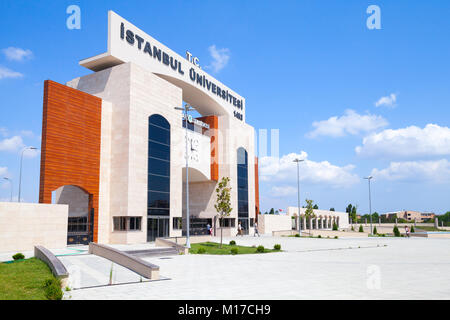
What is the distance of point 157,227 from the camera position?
37844mm

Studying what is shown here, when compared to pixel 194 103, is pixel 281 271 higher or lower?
lower

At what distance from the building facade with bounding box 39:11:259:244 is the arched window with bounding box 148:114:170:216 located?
10cm

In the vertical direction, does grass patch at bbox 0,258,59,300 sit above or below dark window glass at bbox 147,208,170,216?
below

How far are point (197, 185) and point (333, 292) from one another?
43.9m

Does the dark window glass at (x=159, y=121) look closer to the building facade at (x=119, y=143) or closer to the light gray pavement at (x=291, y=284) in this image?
the building facade at (x=119, y=143)

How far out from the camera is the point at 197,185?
179 feet

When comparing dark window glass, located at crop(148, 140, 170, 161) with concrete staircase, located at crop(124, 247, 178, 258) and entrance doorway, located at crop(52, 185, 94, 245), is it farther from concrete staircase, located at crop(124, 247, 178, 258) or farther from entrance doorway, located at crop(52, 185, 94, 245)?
concrete staircase, located at crop(124, 247, 178, 258)

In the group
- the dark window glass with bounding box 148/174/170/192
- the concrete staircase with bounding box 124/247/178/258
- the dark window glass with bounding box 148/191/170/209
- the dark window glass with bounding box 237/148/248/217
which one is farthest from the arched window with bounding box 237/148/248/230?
the concrete staircase with bounding box 124/247/178/258

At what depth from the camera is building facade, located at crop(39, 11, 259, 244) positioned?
31.4 m

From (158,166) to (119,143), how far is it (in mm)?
4940

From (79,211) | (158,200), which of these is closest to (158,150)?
(158,200)

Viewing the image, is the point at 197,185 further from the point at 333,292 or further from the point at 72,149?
the point at 333,292

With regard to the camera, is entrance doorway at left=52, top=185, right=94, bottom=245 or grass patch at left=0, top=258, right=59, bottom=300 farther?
entrance doorway at left=52, top=185, right=94, bottom=245
